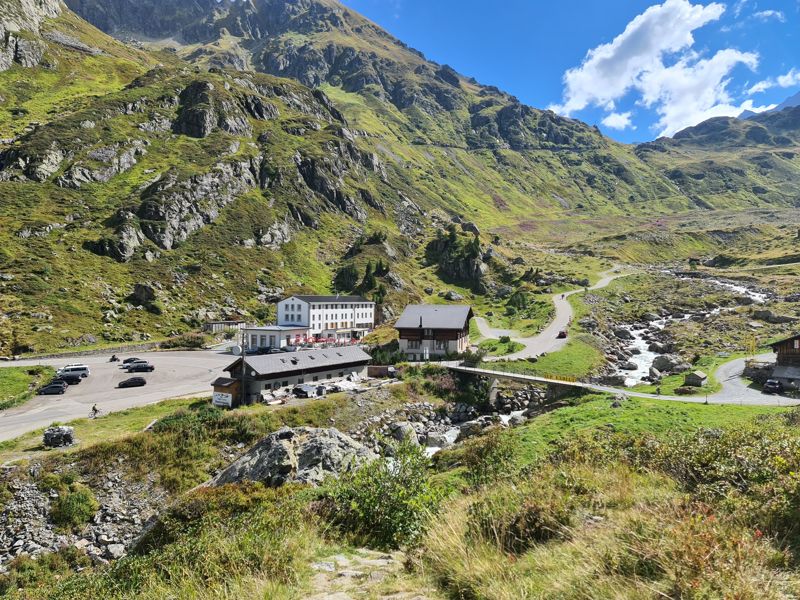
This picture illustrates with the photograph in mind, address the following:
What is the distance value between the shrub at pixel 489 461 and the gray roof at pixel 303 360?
116 feet

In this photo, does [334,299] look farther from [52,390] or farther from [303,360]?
[52,390]

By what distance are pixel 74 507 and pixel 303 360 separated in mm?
27902

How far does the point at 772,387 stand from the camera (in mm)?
41781

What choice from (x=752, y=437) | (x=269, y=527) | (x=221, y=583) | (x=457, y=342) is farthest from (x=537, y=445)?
(x=457, y=342)

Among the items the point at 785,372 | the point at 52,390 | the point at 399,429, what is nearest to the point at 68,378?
the point at 52,390

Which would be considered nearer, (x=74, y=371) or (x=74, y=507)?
(x=74, y=507)

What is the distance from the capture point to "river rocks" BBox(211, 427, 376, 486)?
76.9ft

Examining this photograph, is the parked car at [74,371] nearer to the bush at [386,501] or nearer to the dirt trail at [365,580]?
the bush at [386,501]

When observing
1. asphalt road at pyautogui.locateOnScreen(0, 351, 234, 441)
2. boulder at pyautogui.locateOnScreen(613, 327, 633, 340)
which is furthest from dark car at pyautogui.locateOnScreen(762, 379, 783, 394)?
asphalt road at pyautogui.locateOnScreen(0, 351, 234, 441)

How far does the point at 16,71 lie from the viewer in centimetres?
16262

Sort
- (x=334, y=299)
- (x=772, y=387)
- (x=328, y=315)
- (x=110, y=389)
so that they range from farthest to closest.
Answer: (x=334, y=299), (x=328, y=315), (x=110, y=389), (x=772, y=387)

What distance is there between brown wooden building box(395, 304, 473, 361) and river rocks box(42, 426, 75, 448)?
4664 centimetres

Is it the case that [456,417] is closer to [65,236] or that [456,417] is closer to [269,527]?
[269,527]

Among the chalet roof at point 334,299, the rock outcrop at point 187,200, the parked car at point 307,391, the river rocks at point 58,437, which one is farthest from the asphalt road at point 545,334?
the rock outcrop at point 187,200
